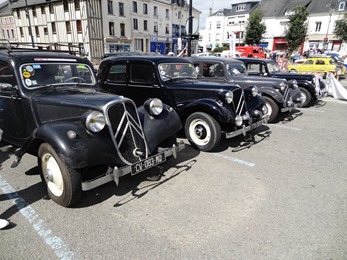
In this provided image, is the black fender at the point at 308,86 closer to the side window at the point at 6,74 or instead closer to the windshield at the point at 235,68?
the windshield at the point at 235,68

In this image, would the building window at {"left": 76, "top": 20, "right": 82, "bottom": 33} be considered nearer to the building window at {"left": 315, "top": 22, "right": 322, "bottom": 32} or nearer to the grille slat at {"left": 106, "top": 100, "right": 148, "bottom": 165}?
the grille slat at {"left": 106, "top": 100, "right": 148, "bottom": 165}

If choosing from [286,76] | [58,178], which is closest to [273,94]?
[286,76]

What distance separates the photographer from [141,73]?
5406mm

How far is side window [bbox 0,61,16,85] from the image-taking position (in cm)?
365

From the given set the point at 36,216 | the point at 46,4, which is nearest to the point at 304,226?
the point at 36,216

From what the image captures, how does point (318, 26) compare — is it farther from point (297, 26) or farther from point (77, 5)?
point (77, 5)

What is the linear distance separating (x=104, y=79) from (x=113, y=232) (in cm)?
435

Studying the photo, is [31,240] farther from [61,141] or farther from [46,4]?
[46,4]

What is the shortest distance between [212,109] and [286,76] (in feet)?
18.8

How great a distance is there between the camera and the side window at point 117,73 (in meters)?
5.71

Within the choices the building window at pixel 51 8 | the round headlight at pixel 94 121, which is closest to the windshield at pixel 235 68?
the round headlight at pixel 94 121

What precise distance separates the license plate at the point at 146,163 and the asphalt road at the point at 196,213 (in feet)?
1.37

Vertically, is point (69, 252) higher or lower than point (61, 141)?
lower

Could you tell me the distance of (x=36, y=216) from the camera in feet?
9.27
